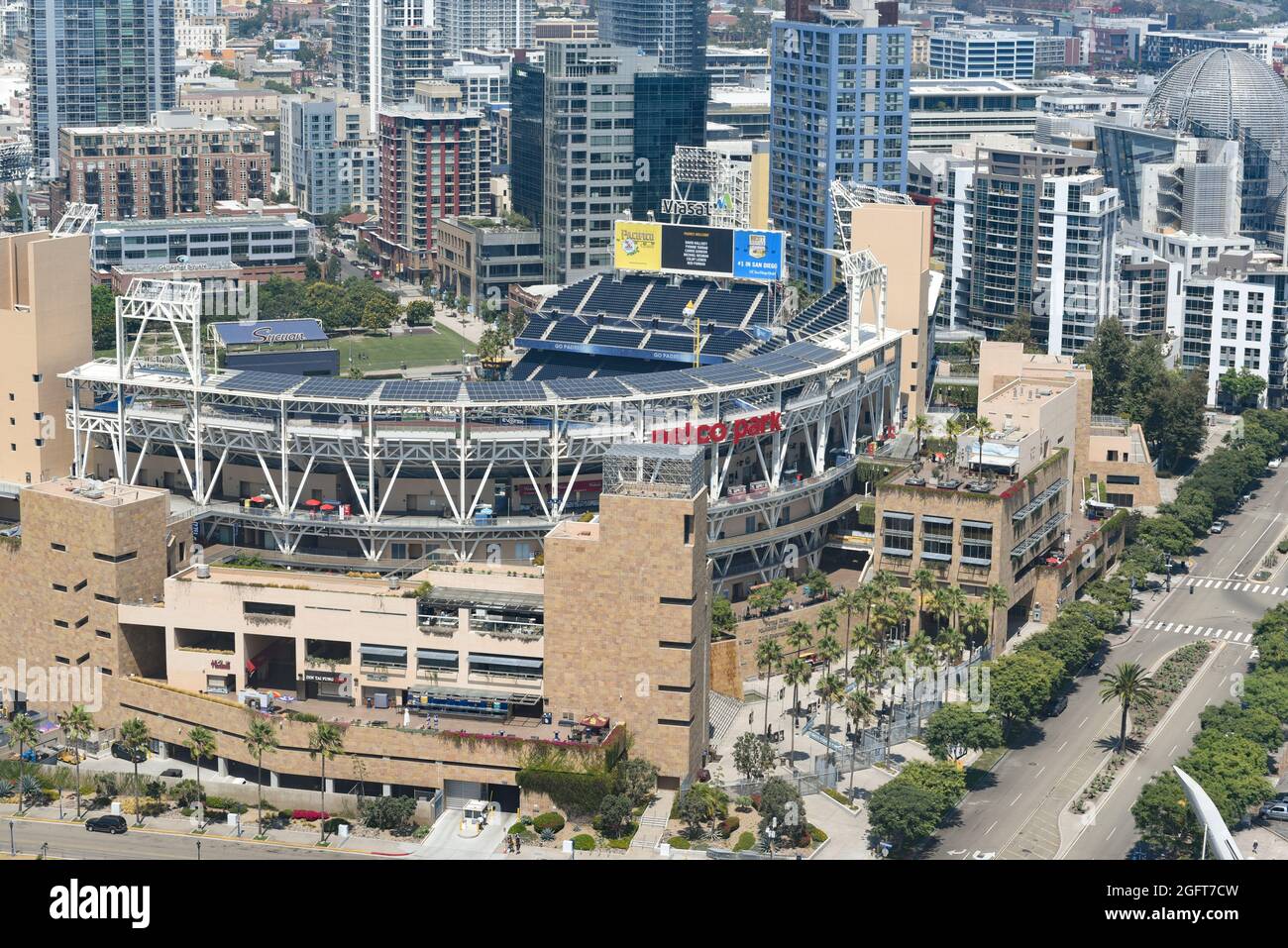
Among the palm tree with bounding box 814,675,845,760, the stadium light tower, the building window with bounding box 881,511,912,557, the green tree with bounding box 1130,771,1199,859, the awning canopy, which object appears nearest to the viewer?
the stadium light tower

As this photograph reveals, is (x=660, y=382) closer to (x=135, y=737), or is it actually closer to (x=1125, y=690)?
(x=1125, y=690)

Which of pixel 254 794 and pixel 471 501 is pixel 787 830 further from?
pixel 471 501

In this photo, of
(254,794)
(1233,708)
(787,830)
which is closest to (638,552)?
(787,830)

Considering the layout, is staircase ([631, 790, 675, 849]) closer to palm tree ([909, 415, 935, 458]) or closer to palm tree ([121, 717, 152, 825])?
palm tree ([121, 717, 152, 825])

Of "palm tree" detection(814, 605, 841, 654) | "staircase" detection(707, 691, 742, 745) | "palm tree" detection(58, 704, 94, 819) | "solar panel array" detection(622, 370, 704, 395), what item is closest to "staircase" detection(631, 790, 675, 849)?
"staircase" detection(707, 691, 742, 745)

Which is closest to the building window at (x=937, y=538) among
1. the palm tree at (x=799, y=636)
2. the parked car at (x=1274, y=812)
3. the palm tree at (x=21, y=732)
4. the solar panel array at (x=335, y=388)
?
the palm tree at (x=799, y=636)

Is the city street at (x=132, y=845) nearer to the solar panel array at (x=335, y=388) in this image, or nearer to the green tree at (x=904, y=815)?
the green tree at (x=904, y=815)
